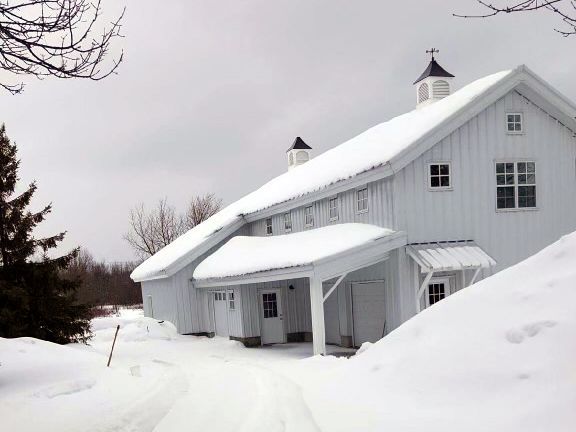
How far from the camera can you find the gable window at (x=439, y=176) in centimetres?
1611

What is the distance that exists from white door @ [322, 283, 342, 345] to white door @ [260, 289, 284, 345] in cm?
218

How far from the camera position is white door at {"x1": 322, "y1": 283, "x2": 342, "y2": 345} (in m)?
19.3

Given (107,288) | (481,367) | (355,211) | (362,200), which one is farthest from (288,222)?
(107,288)

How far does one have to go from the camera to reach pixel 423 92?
70.7ft

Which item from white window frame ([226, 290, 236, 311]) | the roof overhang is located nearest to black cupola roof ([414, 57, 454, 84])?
the roof overhang

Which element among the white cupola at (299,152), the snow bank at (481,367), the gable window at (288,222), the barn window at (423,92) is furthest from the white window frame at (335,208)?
the white cupola at (299,152)

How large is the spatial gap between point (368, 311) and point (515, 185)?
5921mm

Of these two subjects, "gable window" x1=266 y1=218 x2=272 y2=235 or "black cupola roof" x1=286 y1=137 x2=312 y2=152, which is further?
"black cupola roof" x1=286 y1=137 x2=312 y2=152

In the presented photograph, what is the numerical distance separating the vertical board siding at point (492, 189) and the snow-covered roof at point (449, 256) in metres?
0.29

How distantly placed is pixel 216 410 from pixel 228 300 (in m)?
13.6

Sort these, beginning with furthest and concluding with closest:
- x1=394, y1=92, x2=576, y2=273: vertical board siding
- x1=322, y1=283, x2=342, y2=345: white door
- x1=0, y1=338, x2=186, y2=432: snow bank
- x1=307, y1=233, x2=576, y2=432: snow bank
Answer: x1=322, y1=283, x2=342, y2=345: white door
x1=394, y1=92, x2=576, y2=273: vertical board siding
x1=0, y1=338, x2=186, y2=432: snow bank
x1=307, y1=233, x2=576, y2=432: snow bank

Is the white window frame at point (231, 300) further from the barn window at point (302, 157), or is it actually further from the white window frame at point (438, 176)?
the barn window at point (302, 157)

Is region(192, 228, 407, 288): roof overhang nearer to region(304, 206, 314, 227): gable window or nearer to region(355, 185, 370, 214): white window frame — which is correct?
region(355, 185, 370, 214): white window frame

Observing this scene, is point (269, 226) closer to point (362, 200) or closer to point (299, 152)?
point (362, 200)
